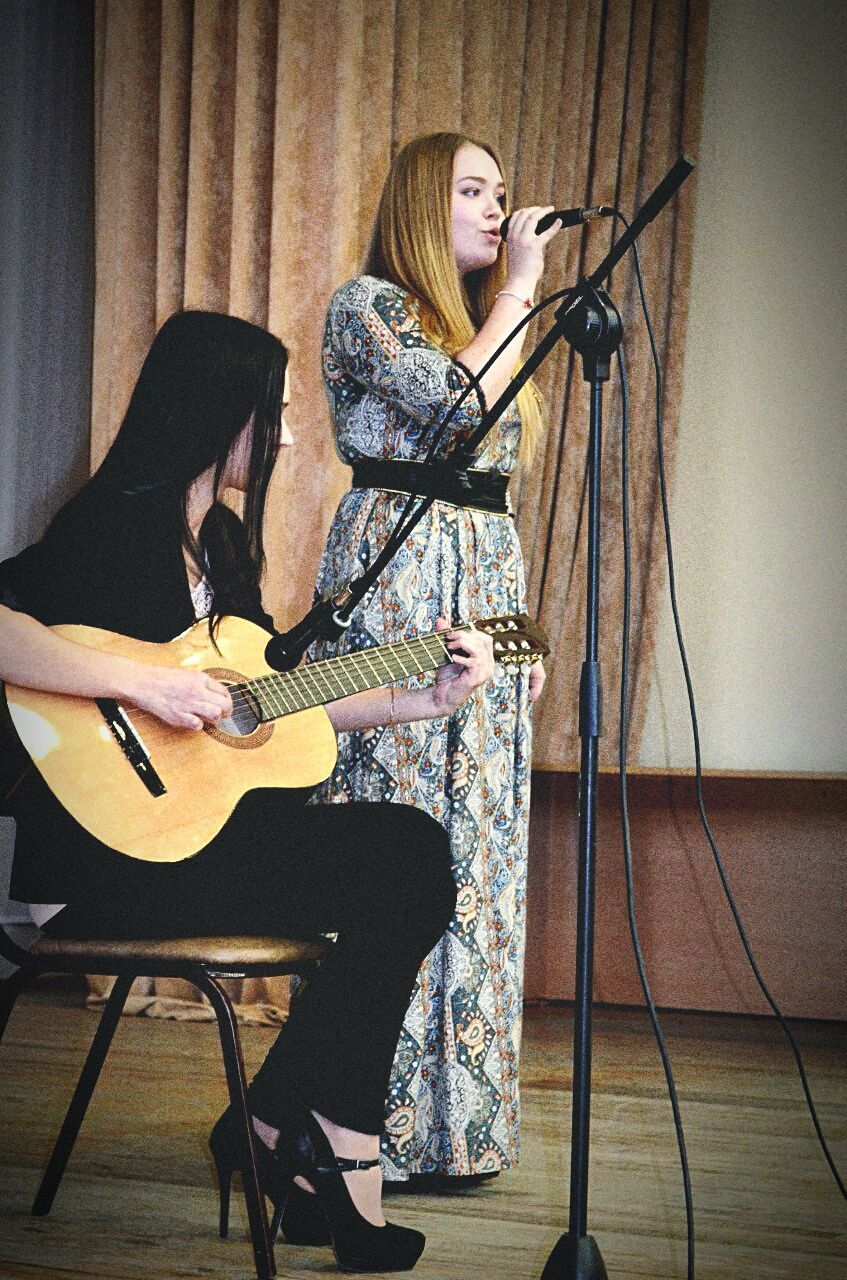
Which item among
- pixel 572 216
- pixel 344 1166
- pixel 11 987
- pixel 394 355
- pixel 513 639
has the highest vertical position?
pixel 572 216

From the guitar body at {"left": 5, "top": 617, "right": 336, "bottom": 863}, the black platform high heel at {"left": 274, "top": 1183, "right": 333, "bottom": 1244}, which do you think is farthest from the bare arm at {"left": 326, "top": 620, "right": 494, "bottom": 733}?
the black platform high heel at {"left": 274, "top": 1183, "right": 333, "bottom": 1244}

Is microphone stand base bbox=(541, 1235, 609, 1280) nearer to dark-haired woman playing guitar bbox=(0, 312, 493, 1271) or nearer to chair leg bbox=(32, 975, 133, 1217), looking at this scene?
dark-haired woman playing guitar bbox=(0, 312, 493, 1271)

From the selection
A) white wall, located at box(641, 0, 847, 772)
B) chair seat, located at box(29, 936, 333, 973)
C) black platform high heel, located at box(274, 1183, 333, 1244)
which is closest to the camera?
chair seat, located at box(29, 936, 333, 973)

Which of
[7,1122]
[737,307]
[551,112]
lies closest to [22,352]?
[551,112]

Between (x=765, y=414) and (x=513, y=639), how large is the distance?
199 centimetres

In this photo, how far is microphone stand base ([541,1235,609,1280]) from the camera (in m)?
1.22

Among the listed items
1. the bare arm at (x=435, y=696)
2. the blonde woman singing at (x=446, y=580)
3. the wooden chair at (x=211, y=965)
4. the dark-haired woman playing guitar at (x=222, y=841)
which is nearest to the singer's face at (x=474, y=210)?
the blonde woman singing at (x=446, y=580)

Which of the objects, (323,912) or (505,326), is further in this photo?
(505,326)

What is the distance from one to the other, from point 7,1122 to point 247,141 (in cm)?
217

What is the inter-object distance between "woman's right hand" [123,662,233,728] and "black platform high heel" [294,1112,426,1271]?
1.57 feet

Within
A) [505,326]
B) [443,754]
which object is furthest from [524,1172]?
[505,326]

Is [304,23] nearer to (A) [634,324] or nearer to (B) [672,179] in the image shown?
(A) [634,324]

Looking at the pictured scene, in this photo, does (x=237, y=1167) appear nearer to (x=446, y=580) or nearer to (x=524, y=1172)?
(x=524, y=1172)

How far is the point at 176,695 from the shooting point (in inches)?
56.7
